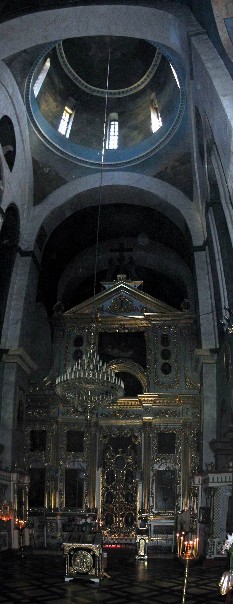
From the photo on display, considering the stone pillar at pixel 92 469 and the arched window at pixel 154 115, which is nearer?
the arched window at pixel 154 115

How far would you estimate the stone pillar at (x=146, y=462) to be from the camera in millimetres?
17984

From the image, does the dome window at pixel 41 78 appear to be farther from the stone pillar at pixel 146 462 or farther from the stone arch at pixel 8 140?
the stone pillar at pixel 146 462

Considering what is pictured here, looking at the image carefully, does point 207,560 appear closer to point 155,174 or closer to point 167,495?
point 167,495

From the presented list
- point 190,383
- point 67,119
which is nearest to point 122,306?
point 190,383

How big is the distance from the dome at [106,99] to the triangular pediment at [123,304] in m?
4.89

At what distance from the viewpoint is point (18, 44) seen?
11.6m

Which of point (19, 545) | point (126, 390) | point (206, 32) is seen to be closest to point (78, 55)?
point (206, 32)

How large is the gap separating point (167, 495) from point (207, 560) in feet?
16.1

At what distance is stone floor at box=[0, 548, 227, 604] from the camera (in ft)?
26.0

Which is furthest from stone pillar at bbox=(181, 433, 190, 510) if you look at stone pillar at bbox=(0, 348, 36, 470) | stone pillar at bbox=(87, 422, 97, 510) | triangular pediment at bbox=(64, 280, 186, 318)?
stone pillar at bbox=(0, 348, 36, 470)

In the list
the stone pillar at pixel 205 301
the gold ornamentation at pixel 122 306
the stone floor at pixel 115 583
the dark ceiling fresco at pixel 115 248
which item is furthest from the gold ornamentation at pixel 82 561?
the gold ornamentation at pixel 122 306

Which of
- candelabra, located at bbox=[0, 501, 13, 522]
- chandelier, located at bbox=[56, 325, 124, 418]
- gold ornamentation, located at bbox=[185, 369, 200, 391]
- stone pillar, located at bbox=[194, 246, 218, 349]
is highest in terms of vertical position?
stone pillar, located at bbox=[194, 246, 218, 349]

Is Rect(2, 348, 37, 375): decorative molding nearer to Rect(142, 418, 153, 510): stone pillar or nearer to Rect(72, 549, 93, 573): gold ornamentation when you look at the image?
Rect(142, 418, 153, 510): stone pillar

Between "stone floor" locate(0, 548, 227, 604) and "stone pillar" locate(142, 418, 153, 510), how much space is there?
12.1 feet
